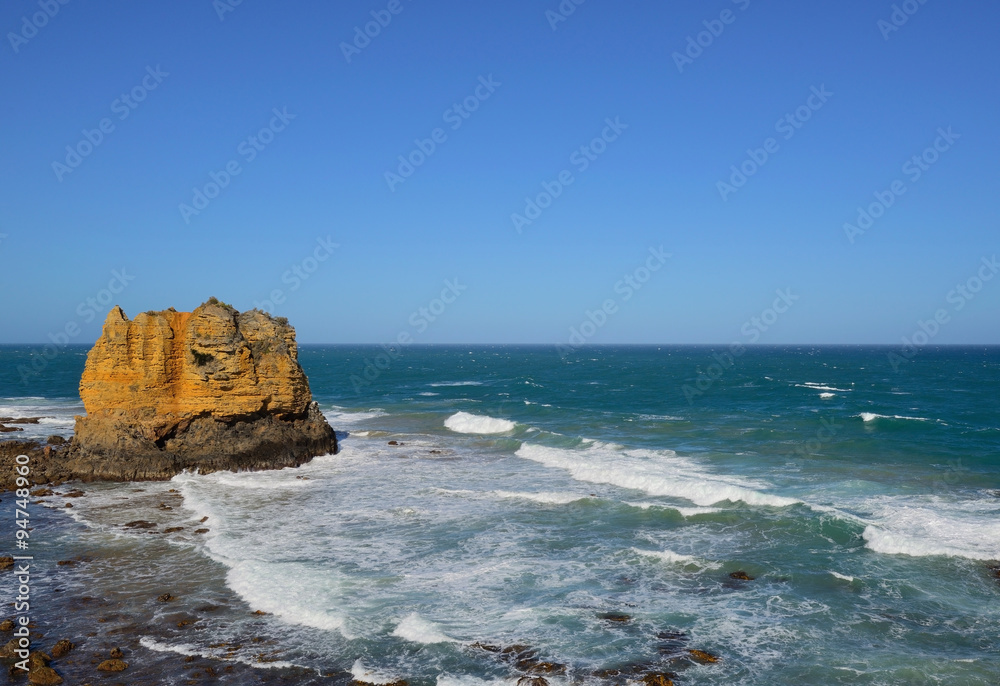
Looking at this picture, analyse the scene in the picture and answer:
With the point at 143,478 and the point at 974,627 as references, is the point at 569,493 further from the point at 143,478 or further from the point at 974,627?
the point at 143,478

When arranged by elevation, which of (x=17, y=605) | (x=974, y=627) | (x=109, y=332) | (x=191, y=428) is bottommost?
(x=974, y=627)

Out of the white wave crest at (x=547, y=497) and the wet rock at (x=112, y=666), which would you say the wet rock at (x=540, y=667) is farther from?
the white wave crest at (x=547, y=497)

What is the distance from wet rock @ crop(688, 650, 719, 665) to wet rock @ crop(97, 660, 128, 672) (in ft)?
31.3

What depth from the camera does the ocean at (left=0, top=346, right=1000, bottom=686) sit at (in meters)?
11.9

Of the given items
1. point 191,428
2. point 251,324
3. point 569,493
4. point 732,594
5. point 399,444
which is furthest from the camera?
point 399,444

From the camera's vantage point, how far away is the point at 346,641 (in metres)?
12.4

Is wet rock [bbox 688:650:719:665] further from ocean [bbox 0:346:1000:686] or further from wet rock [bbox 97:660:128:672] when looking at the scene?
wet rock [bbox 97:660:128:672]

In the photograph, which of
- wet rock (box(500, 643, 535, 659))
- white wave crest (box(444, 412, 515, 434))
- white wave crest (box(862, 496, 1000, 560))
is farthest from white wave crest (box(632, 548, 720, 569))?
white wave crest (box(444, 412, 515, 434))

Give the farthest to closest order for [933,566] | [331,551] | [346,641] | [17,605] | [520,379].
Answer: [520,379] < [331,551] < [933,566] < [17,605] < [346,641]

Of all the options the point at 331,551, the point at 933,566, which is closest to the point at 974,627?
the point at 933,566

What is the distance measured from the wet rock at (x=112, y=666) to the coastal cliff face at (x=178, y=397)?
16.1m

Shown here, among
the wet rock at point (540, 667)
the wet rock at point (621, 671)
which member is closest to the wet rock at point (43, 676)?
the wet rock at point (540, 667)

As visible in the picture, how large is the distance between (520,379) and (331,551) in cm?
7364

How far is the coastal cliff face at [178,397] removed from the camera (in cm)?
2631
